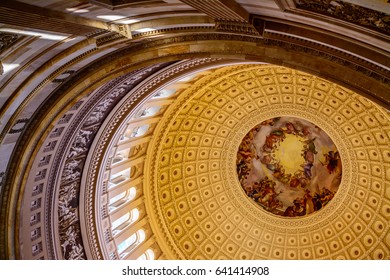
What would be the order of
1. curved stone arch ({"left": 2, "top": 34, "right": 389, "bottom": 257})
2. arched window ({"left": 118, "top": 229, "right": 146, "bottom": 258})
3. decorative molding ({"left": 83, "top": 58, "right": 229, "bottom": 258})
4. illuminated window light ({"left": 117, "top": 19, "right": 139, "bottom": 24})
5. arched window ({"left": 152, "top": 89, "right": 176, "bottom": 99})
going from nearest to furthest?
curved stone arch ({"left": 2, "top": 34, "right": 389, "bottom": 257})
illuminated window light ({"left": 117, "top": 19, "right": 139, "bottom": 24})
decorative molding ({"left": 83, "top": 58, "right": 229, "bottom": 258})
arched window ({"left": 152, "top": 89, "right": 176, "bottom": 99})
arched window ({"left": 118, "top": 229, "right": 146, "bottom": 258})

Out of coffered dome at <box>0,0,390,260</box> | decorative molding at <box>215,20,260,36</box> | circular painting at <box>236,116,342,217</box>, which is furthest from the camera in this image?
circular painting at <box>236,116,342,217</box>

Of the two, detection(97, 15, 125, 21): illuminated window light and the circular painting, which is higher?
detection(97, 15, 125, 21): illuminated window light

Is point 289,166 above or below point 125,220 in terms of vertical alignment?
above

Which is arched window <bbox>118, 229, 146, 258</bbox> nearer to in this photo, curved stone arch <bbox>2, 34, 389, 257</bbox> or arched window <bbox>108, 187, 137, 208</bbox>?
arched window <bbox>108, 187, 137, 208</bbox>

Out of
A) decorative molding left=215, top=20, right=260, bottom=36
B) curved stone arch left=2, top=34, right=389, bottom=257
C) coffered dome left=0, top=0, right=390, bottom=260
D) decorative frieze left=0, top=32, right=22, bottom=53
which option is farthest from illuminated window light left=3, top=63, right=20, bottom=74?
decorative molding left=215, top=20, right=260, bottom=36

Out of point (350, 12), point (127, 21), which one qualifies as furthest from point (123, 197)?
point (350, 12)

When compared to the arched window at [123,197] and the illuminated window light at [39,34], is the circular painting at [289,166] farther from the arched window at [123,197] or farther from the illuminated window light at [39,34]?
the illuminated window light at [39,34]

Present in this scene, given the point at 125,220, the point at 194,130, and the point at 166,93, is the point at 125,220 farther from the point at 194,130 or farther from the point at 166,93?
the point at 166,93
